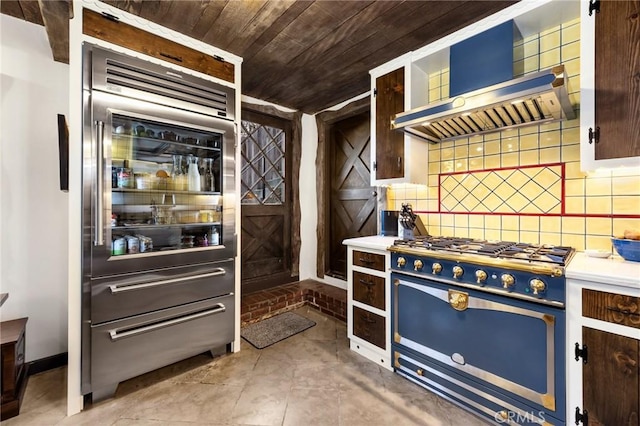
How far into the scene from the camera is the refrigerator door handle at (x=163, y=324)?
175 cm

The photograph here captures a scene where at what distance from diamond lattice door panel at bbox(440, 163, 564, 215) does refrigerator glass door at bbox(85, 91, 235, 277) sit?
6.02ft

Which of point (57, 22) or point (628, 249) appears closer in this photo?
point (628, 249)

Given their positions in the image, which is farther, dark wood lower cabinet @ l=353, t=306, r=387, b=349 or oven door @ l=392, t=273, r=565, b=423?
dark wood lower cabinet @ l=353, t=306, r=387, b=349

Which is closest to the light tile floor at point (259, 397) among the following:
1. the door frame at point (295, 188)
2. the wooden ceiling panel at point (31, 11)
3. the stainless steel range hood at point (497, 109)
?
the door frame at point (295, 188)

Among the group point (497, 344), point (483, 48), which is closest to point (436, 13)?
point (483, 48)

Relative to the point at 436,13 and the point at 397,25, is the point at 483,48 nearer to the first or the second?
the point at 436,13

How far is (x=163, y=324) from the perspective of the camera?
76.0 inches

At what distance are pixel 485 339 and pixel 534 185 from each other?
1.10 metres

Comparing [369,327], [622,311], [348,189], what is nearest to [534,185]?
[622,311]

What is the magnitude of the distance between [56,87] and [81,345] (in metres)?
1.84

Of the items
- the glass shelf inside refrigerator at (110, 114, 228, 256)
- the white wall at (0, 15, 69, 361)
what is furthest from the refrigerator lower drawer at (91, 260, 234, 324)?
the white wall at (0, 15, 69, 361)

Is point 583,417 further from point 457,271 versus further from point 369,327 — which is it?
point 369,327

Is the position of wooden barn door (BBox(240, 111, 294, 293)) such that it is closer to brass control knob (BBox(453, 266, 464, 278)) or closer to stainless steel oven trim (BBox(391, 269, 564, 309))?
stainless steel oven trim (BBox(391, 269, 564, 309))

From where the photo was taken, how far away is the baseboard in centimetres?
200
